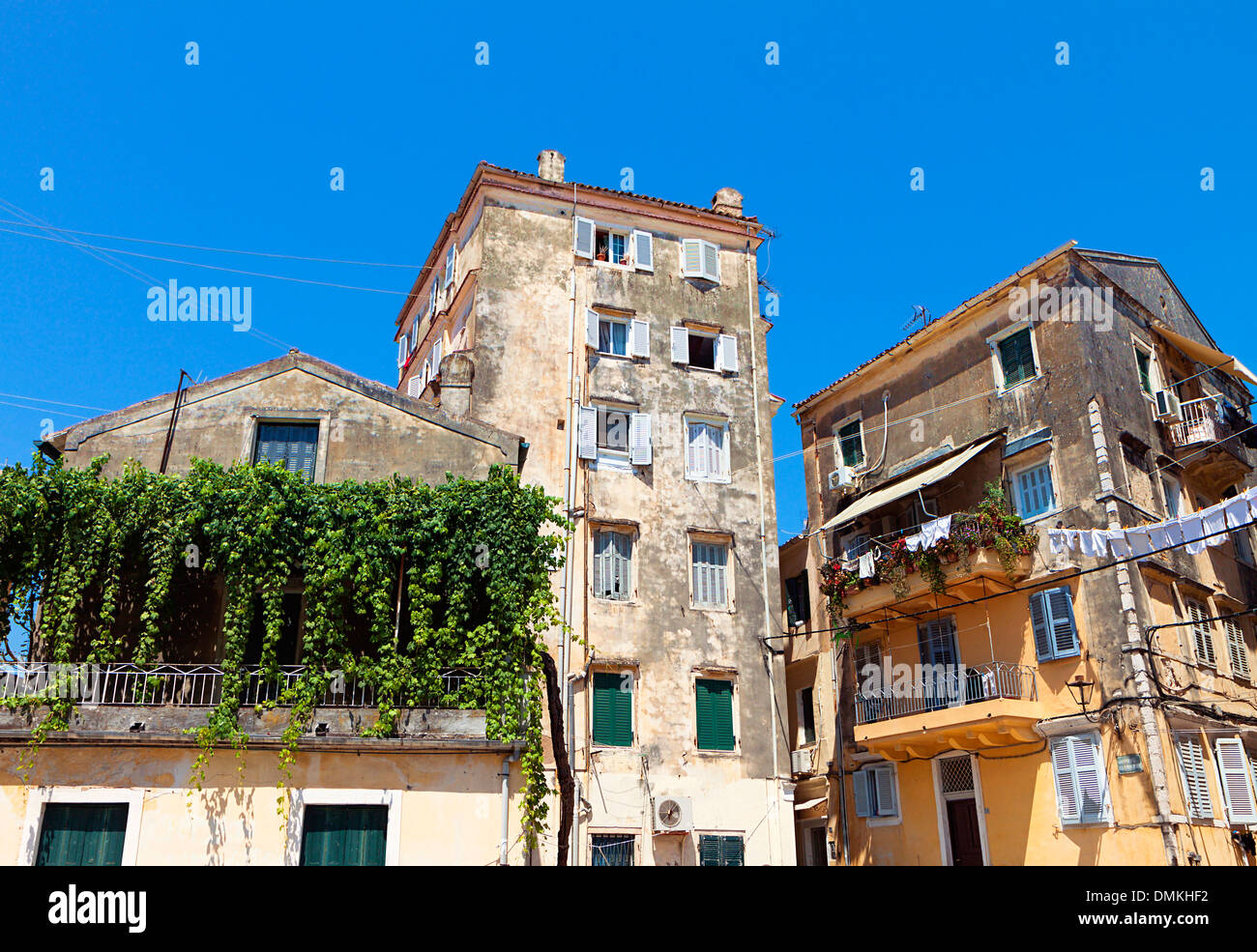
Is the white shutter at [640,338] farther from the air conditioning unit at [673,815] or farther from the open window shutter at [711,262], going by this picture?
the air conditioning unit at [673,815]

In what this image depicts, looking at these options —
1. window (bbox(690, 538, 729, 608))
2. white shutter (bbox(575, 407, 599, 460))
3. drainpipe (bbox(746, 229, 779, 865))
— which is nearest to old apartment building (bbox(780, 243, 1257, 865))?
drainpipe (bbox(746, 229, 779, 865))

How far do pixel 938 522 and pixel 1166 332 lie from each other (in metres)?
9.00

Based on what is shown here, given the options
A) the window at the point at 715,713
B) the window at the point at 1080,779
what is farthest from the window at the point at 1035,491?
the window at the point at 715,713

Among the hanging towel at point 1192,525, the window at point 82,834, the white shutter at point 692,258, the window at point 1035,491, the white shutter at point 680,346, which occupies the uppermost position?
the white shutter at point 692,258

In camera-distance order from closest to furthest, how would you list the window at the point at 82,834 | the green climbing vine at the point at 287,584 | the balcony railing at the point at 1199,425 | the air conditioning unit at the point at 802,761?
the window at the point at 82,834 < the green climbing vine at the point at 287,584 < the balcony railing at the point at 1199,425 < the air conditioning unit at the point at 802,761

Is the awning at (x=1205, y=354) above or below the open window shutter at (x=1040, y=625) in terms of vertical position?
above

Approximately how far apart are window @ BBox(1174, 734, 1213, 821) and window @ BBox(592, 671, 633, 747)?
1166 centimetres

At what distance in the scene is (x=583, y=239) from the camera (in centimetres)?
2916

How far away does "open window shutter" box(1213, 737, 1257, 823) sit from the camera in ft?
70.2

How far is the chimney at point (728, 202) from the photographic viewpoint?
103 ft

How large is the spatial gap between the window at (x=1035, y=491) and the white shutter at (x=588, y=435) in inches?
417

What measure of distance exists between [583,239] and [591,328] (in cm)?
289
